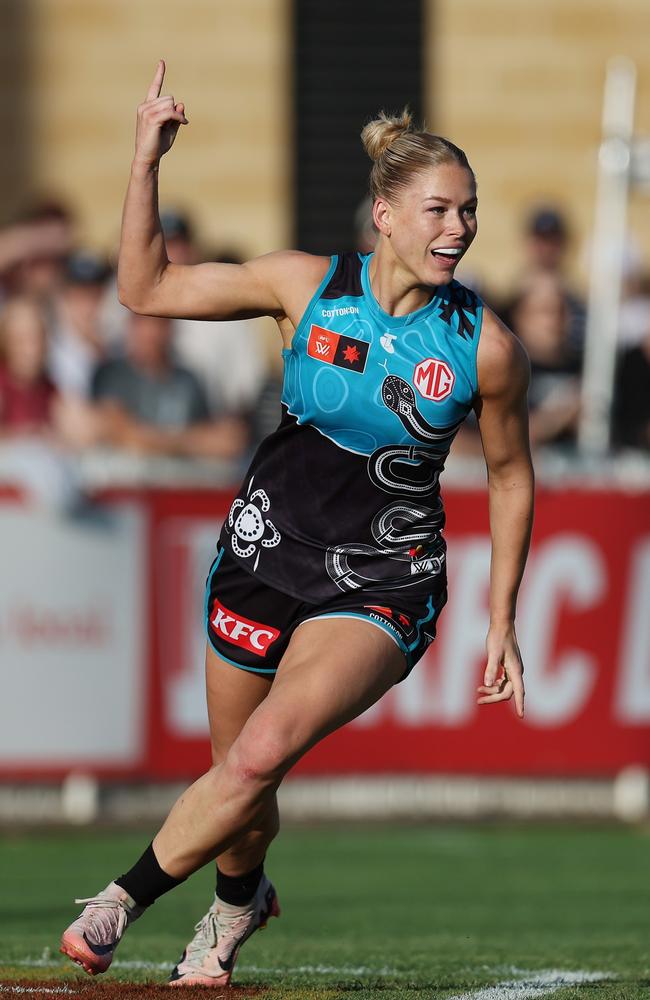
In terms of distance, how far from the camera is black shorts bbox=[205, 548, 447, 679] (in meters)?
5.37

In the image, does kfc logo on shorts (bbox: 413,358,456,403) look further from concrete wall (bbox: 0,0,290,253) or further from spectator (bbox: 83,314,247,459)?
concrete wall (bbox: 0,0,290,253)

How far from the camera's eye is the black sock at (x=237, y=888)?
576 cm

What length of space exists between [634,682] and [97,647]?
2890 millimetres

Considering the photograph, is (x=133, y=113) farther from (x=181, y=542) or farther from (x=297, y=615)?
(x=297, y=615)

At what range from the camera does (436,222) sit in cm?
526

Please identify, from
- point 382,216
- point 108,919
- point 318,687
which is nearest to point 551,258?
point 382,216

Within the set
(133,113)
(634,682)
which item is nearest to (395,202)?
(634,682)

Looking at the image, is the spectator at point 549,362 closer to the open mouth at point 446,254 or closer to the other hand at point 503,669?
the other hand at point 503,669

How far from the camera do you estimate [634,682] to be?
34.6 feet

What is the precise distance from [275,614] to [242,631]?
4.5 inches

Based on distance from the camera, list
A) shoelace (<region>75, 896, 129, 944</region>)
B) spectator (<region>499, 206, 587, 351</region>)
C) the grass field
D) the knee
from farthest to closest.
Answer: spectator (<region>499, 206, 587, 351</region>) < the grass field < shoelace (<region>75, 896, 129, 944</region>) < the knee

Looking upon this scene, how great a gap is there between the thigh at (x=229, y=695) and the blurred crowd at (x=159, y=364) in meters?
4.53

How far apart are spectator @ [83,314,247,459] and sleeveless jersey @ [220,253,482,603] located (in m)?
5.02

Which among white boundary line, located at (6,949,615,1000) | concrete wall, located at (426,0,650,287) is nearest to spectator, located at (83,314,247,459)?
white boundary line, located at (6,949,615,1000)
